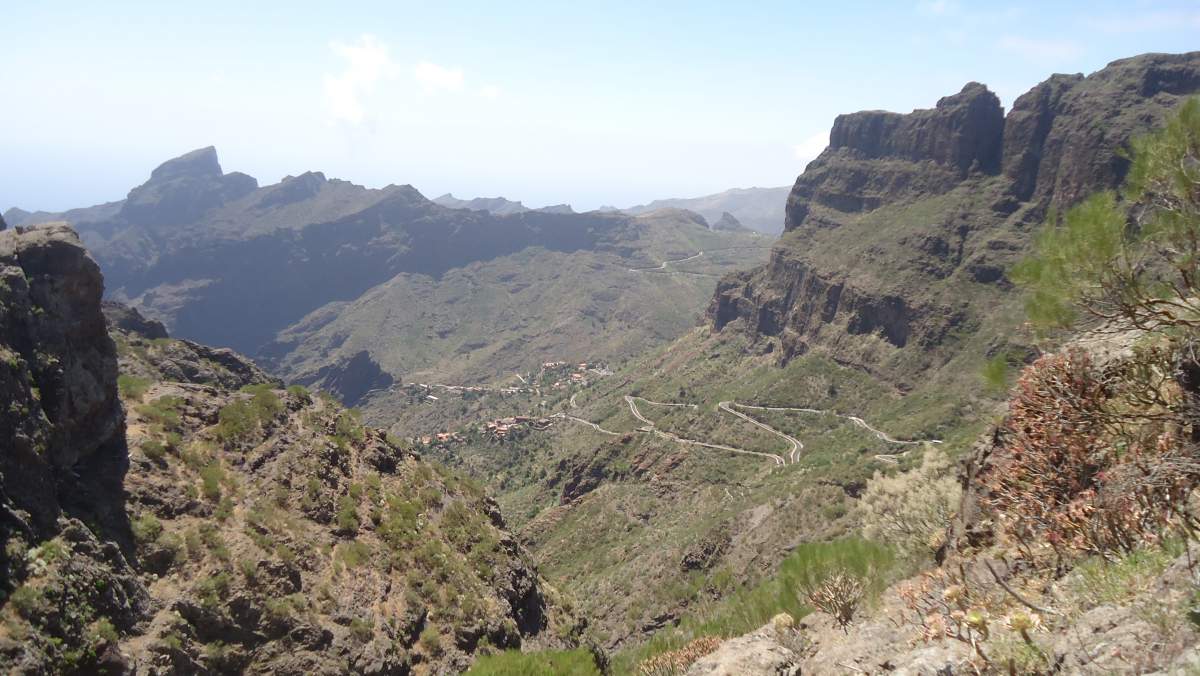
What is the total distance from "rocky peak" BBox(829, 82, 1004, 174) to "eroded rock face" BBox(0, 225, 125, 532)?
98.5m

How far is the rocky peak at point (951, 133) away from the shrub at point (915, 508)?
228 feet

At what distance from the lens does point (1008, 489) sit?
28.6 ft

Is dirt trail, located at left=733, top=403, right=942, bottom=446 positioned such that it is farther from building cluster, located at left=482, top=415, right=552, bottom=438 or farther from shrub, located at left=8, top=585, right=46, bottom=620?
shrub, located at left=8, top=585, right=46, bottom=620

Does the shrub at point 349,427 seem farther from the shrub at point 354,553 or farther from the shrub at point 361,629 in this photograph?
the shrub at point 361,629

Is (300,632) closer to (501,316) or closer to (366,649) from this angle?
(366,649)

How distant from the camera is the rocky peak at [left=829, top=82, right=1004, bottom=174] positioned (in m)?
88.6

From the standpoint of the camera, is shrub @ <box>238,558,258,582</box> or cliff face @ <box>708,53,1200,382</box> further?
cliff face @ <box>708,53,1200,382</box>

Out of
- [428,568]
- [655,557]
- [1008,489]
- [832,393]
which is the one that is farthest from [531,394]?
[1008,489]

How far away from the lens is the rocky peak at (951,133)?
8862 cm

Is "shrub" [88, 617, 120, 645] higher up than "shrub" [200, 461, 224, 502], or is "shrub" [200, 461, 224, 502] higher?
"shrub" [200, 461, 224, 502]

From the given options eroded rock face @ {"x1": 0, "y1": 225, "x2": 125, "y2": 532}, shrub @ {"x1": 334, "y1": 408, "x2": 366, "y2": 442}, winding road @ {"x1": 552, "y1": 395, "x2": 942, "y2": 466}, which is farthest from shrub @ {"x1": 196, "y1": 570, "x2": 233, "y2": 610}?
winding road @ {"x1": 552, "y1": 395, "x2": 942, "y2": 466}

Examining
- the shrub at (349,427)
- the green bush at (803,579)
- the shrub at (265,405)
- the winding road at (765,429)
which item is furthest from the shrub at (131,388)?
the winding road at (765,429)

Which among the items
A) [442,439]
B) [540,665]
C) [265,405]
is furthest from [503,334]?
[540,665]

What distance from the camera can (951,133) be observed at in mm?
92062
